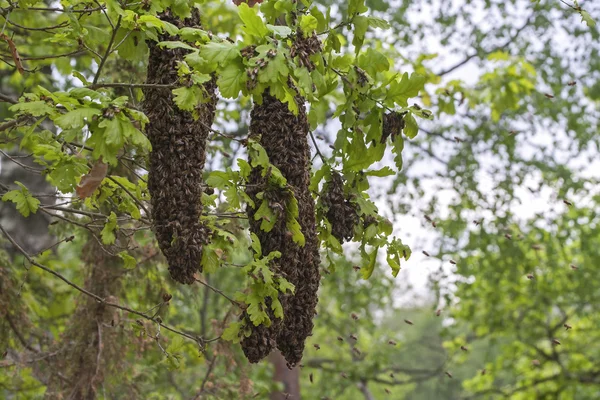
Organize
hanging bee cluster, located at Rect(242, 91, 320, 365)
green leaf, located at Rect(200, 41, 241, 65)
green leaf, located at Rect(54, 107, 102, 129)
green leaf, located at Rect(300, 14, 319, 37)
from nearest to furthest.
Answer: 1. green leaf, located at Rect(54, 107, 102, 129)
2. green leaf, located at Rect(200, 41, 241, 65)
3. green leaf, located at Rect(300, 14, 319, 37)
4. hanging bee cluster, located at Rect(242, 91, 320, 365)

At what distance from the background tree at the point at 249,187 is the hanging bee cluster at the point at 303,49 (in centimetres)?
1

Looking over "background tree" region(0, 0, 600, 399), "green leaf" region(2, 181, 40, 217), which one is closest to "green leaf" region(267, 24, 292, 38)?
"background tree" region(0, 0, 600, 399)

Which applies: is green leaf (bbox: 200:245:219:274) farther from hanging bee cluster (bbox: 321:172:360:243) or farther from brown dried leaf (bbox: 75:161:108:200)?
hanging bee cluster (bbox: 321:172:360:243)

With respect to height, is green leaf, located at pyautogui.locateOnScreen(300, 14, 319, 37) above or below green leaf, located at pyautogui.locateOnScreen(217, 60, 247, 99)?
above

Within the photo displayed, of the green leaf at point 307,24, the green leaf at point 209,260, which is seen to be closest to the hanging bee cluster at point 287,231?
the green leaf at point 209,260

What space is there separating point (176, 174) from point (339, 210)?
882 millimetres

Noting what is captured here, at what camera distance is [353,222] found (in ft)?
11.2

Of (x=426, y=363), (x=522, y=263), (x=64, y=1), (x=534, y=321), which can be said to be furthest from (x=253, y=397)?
(x=426, y=363)

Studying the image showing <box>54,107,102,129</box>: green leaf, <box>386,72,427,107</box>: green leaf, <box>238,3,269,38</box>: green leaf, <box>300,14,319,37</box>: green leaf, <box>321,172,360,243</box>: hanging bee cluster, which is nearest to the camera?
<box>54,107,102,129</box>: green leaf

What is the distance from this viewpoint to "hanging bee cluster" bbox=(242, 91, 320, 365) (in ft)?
9.83

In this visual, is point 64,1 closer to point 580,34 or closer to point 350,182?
point 350,182

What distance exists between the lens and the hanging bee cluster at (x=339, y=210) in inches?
134

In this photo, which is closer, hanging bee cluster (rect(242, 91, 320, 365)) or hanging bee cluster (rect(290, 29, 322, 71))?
hanging bee cluster (rect(290, 29, 322, 71))

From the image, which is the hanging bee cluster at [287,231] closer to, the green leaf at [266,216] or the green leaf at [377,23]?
the green leaf at [266,216]
